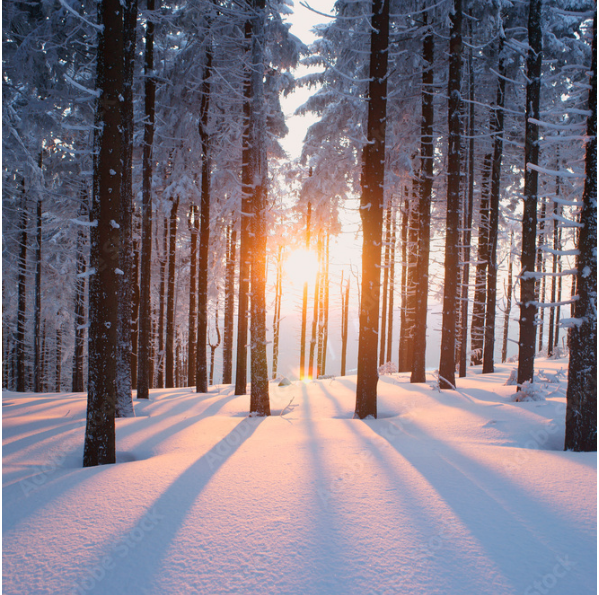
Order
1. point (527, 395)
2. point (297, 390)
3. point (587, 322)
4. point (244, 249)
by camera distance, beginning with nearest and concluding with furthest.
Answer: point (587, 322) → point (527, 395) → point (244, 249) → point (297, 390)

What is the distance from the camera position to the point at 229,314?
18.5 m

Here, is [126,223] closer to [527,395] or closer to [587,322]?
[587,322]

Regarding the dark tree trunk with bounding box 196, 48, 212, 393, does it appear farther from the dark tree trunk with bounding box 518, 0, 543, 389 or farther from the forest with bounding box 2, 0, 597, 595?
the dark tree trunk with bounding box 518, 0, 543, 389

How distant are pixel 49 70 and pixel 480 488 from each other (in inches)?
558

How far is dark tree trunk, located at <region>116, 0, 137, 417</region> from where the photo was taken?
793cm

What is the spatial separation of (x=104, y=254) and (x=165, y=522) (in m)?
3.46

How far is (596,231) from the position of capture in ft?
14.1

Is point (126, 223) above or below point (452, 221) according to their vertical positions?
below

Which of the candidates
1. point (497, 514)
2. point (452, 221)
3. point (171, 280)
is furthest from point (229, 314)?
point (497, 514)

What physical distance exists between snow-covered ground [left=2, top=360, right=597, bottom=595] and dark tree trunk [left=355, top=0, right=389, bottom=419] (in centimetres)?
134

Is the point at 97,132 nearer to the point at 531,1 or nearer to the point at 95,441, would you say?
the point at 95,441

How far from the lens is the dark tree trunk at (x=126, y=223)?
26.0ft

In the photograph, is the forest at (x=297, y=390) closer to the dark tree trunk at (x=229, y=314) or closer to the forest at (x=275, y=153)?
the forest at (x=275, y=153)

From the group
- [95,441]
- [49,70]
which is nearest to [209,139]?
[49,70]
